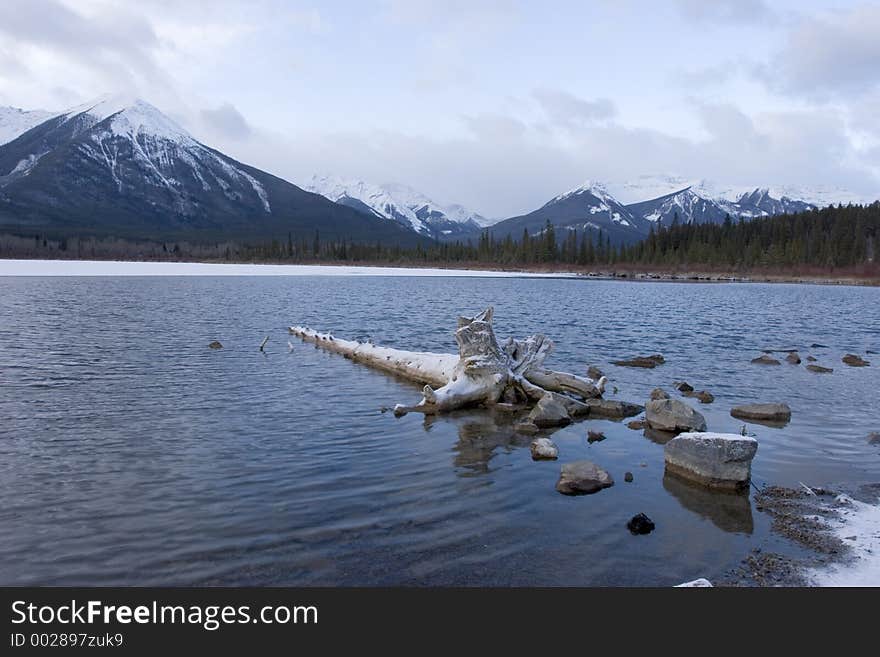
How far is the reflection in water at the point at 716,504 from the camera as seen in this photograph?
1032 cm

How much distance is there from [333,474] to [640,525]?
19.0 feet

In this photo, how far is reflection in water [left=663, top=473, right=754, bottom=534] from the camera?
10320mm

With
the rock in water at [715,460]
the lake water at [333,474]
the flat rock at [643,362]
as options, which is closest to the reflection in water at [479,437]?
the lake water at [333,474]

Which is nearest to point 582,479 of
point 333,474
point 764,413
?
point 333,474

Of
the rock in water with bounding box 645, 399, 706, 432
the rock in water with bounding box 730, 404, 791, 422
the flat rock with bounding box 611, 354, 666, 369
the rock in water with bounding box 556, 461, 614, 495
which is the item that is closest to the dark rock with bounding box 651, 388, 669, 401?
the rock in water with bounding box 730, 404, 791, 422

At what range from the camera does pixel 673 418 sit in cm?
1611

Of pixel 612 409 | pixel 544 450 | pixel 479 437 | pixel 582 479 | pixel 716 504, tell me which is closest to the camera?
pixel 716 504

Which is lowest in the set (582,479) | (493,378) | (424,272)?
(582,479)

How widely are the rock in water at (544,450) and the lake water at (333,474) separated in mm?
244

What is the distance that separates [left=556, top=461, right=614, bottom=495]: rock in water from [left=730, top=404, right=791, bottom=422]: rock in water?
7.58 meters

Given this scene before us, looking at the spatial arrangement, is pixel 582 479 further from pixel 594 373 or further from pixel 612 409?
pixel 594 373
